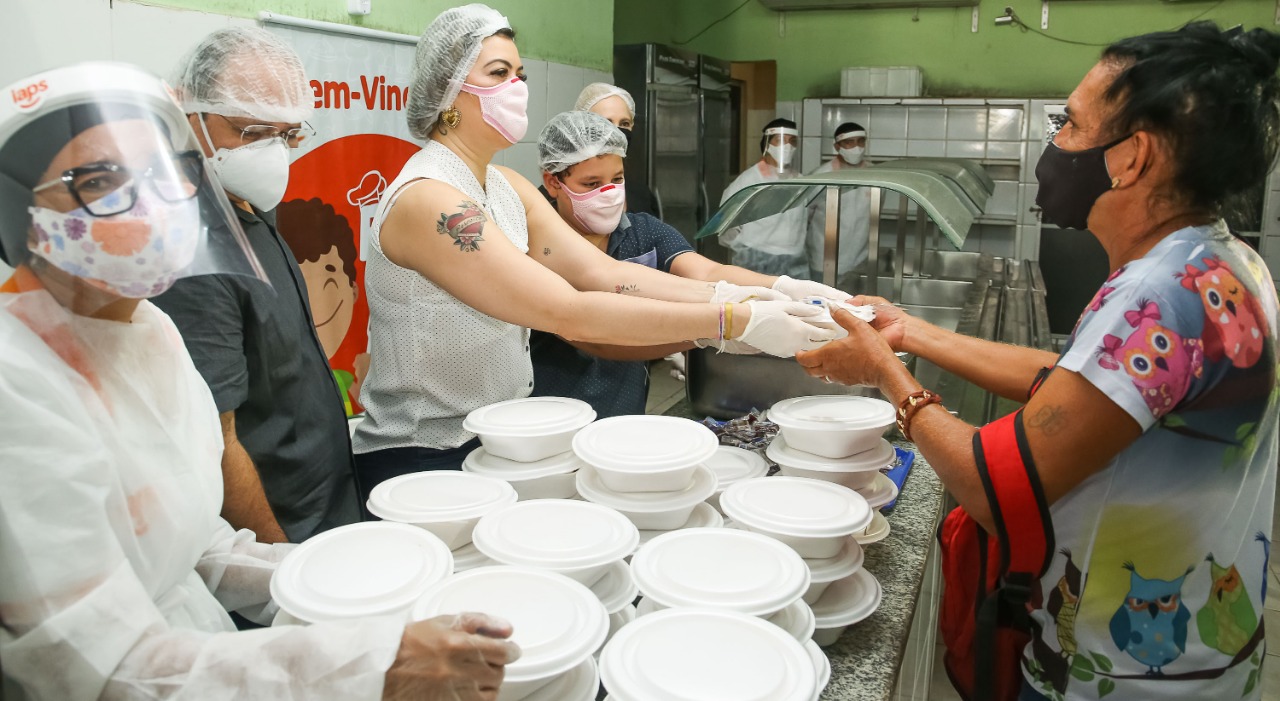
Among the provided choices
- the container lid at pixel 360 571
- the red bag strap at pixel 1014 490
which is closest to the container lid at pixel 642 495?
the container lid at pixel 360 571

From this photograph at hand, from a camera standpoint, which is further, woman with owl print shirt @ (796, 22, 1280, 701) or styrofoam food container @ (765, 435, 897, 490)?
styrofoam food container @ (765, 435, 897, 490)

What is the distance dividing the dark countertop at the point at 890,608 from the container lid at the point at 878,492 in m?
0.11

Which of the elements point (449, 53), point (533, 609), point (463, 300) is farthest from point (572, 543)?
point (449, 53)

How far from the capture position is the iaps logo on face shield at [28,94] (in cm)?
79

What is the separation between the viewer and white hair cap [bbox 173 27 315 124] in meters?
1.59

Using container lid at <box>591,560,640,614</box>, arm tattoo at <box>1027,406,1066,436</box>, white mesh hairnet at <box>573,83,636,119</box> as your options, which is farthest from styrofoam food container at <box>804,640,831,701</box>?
white mesh hairnet at <box>573,83,636,119</box>

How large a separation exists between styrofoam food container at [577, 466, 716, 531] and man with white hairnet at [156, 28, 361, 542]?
0.54m

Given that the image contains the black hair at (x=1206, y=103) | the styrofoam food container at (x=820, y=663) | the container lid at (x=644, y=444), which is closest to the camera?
the styrofoam food container at (x=820, y=663)

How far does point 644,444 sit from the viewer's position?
1.52 metres

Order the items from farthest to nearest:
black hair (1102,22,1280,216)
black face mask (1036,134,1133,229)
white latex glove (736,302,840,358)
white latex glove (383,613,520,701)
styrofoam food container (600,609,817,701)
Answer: white latex glove (736,302,840,358) < black face mask (1036,134,1133,229) < black hair (1102,22,1280,216) < styrofoam food container (600,609,817,701) < white latex glove (383,613,520,701)

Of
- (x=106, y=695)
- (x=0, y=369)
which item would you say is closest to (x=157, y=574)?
(x=106, y=695)

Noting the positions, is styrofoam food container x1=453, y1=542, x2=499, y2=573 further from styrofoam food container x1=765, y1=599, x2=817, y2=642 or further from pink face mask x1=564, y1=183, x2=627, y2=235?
pink face mask x1=564, y1=183, x2=627, y2=235

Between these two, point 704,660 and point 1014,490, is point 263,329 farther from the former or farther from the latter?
point 1014,490

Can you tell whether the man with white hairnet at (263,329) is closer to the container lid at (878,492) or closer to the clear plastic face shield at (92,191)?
the clear plastic face shield at (92,191)
